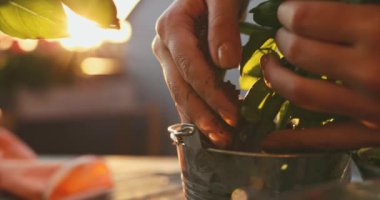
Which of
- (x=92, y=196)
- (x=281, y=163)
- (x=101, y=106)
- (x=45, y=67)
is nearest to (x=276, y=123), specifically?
(x=281, y=163)

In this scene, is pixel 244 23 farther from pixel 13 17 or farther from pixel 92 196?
pixel 92 196

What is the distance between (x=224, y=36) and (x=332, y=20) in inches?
2.9

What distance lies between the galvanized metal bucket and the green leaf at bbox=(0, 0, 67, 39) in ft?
0.32

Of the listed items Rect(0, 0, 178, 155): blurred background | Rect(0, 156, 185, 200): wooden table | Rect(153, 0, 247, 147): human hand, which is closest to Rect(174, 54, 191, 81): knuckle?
Rect(153, 0, 247, 147): human hand

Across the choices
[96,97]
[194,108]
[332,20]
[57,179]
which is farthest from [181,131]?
[96,97]

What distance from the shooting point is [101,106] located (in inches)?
96.7

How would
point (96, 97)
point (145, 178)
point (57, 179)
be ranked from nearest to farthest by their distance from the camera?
point (57, 179)
point (145, 178)
point (96, 97)

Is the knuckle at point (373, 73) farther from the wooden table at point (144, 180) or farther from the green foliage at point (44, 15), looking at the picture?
the wooden table at point (144, 180)

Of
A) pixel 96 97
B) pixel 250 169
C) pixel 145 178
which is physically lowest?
pixel 96 97

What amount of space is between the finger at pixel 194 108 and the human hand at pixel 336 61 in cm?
5

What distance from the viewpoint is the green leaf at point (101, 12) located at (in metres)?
0.29

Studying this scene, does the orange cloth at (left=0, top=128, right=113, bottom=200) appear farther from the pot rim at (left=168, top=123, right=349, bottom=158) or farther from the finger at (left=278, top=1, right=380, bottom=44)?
the finger at (left=278, top=1, right=380, bottom=44)

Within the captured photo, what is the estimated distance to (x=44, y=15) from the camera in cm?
33

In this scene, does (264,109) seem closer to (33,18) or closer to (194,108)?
(194,108)
